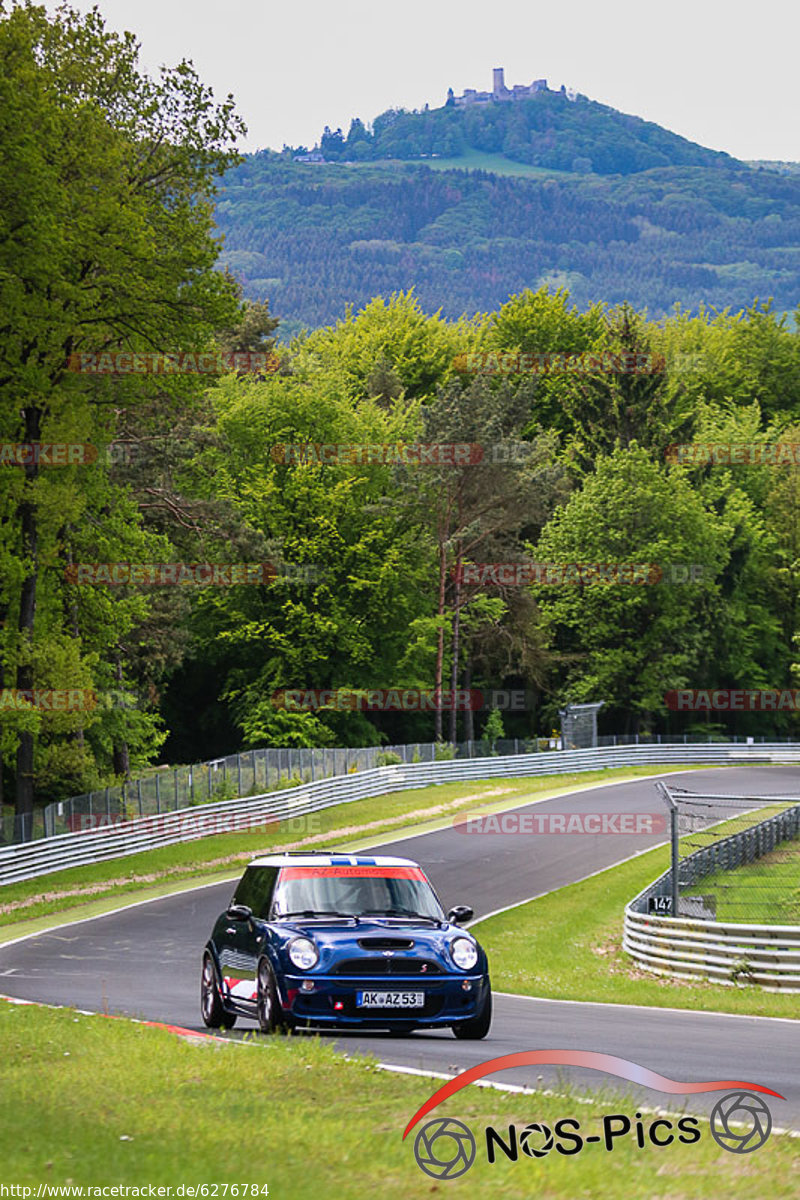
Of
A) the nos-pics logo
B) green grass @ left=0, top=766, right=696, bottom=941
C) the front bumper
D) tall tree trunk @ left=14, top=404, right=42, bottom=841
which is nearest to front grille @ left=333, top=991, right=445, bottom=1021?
the front bumper

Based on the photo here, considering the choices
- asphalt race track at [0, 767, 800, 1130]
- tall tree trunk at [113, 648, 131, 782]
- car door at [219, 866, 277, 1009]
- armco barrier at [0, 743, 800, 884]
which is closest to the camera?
asphalt race track at [0, 767, 800, 1130]

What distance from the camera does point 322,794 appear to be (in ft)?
165

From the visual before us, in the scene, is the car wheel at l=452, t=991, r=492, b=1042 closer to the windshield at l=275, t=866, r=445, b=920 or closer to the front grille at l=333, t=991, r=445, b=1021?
the front grille at l=333, t=991, r=445, b=1021

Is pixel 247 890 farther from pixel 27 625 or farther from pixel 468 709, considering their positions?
pixel 468 709

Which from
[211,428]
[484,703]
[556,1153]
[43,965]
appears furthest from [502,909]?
[484,703]

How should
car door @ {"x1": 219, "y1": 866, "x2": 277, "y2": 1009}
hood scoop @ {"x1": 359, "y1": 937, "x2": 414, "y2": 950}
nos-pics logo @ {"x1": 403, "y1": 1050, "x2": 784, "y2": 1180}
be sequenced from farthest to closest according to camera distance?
car door @ {"x1": 219, "y1": 866, "x2": 277, "y2": 1009} → hood scoop @ {"x1": 359, "y1": 937, "x2": 414, "y2": 950} → nos-pics logo @ {"x1": 403, "y1": 1050, "x2": 784, "y2": 1180}

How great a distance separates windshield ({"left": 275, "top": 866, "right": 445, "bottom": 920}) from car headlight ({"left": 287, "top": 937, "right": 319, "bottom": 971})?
763 millimetres

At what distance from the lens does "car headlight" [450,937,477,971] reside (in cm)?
1256

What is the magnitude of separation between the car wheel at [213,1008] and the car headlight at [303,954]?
1.87 metres

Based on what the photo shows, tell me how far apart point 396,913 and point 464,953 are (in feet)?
2.94

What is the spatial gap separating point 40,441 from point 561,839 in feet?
63.3

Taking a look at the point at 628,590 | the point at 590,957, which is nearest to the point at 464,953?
the point at 590,957

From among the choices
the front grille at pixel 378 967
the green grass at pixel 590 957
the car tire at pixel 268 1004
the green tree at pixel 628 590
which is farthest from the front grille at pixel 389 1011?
the green tree at pixel 628 590

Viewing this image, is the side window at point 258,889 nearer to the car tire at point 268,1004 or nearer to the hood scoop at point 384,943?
the car tire at point 268,1004
